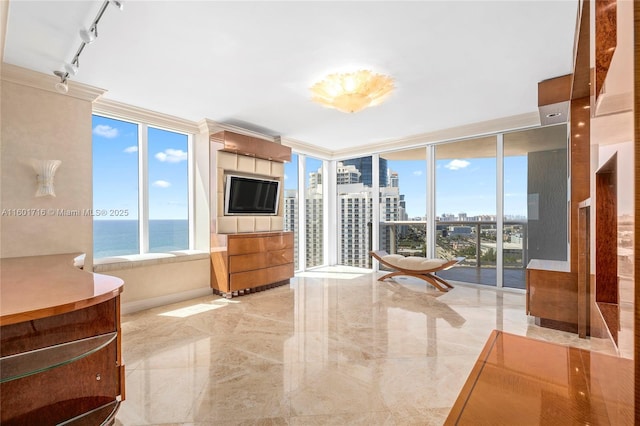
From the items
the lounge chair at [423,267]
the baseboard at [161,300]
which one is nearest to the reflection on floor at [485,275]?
the lounge chair at [423,267]

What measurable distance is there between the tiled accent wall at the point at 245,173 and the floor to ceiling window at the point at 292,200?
1.56ft

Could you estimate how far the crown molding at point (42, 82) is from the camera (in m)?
2.63

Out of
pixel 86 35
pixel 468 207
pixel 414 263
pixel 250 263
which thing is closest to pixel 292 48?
pixel 86 35

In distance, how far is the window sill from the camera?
10.8ft

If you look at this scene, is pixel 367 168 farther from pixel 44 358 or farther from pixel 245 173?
pixel 44 358

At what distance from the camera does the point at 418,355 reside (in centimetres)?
239

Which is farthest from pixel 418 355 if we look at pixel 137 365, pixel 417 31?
pixel 417 31

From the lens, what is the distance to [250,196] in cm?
463

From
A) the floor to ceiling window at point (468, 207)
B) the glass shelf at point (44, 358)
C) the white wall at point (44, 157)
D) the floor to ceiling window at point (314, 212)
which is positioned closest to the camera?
the glass shelf at point (44, 358)

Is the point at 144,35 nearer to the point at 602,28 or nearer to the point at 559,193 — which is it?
the point at 602,28

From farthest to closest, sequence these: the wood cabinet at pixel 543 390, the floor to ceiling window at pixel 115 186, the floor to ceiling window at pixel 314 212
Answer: the floor to ceiling window at pixel 314 212 < the floor to ceiling window at pixel 115 186 < the wood cabinet at pixel 543 390

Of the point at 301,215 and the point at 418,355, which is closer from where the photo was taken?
the point at 418,355

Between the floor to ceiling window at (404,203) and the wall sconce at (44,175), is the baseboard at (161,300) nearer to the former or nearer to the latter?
the wall sconce at (44,175)

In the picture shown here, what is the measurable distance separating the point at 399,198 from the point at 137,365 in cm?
477
